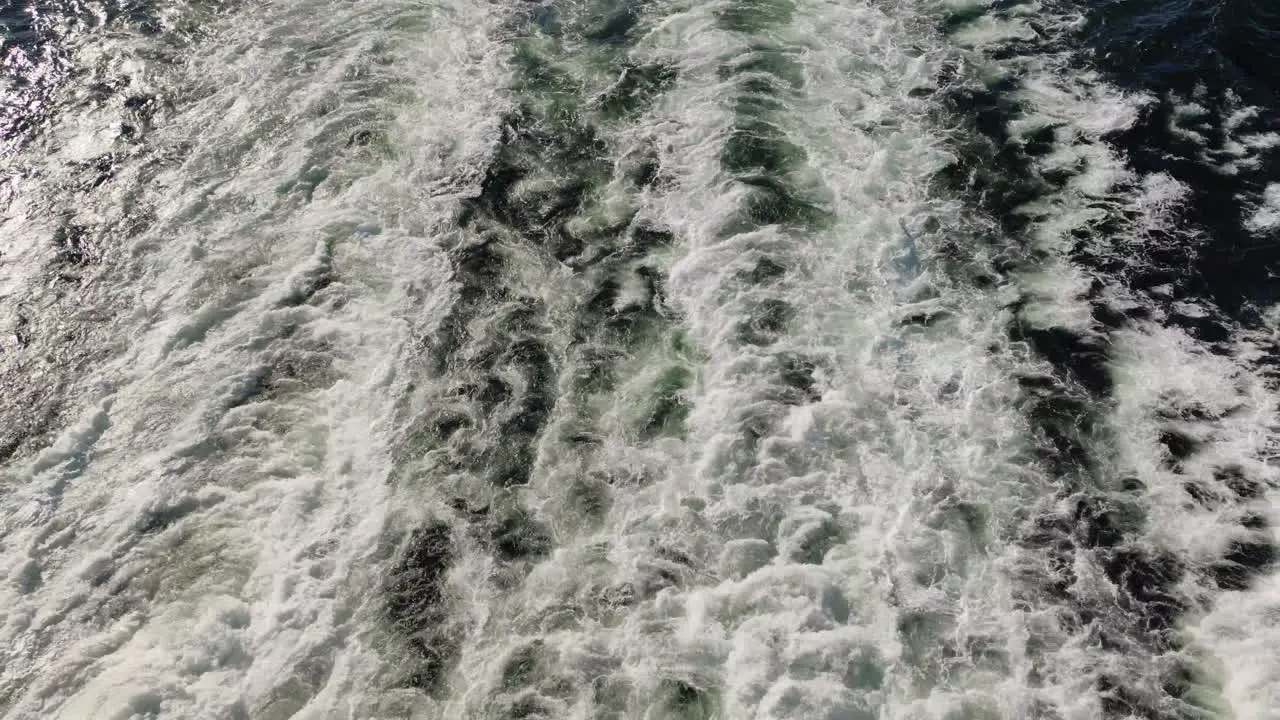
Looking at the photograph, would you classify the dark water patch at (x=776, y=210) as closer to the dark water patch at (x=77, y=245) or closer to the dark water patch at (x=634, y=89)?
the dark water patch at (x=634, y=89)

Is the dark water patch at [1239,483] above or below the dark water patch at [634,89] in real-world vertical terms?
below

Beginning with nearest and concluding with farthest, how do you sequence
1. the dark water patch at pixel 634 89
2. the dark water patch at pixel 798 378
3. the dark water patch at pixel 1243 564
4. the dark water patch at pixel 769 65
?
the dark water patch at pixel 1243 564
the dark water patch at pixel 798 378
the dark water patch at pixel 634 89
the dark water patch at pixel 769 65

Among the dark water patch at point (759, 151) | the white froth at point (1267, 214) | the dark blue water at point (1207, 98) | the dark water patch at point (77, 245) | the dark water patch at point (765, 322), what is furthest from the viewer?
the dark water patch at point (759, 151)

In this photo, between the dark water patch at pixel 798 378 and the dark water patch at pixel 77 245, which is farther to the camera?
the dark water patch at pixel 77 245

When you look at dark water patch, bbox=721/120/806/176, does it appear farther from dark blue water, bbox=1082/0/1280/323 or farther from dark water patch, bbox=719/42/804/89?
dark blue water, bbox=1082/0/1280/323

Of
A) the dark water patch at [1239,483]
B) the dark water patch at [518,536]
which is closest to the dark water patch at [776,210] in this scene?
the dark water patch at [518,536]

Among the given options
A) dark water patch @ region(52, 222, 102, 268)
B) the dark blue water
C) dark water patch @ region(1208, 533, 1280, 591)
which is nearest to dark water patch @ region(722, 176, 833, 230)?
the dark blue water

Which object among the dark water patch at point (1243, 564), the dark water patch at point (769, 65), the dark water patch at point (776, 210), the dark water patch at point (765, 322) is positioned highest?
the dark water patch at point (769, 65)

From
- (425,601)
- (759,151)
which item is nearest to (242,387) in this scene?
(425,601)

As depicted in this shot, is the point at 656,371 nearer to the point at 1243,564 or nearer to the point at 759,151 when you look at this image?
the point at 759,151

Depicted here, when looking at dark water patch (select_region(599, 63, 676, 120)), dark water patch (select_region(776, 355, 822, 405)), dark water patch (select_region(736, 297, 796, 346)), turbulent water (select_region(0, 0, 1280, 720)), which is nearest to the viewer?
turbulent water (select_region(0, 0, 1280, 720))
